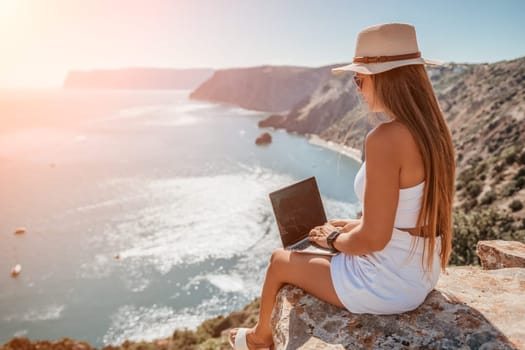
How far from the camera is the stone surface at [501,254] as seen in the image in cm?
368

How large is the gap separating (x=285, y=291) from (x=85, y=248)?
29.8 meters

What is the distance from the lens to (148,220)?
32.9m

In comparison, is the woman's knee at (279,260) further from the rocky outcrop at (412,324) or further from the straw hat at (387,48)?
the straw hat at (387,48)

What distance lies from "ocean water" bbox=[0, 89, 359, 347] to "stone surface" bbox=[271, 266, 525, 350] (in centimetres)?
305

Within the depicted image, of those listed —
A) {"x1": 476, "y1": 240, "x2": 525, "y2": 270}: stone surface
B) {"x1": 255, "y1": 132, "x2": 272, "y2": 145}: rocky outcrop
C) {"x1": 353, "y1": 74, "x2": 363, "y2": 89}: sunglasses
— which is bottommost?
{"x1": 255, "y1": 132, "x2": 272, "y2": 145}: rocky outcrop

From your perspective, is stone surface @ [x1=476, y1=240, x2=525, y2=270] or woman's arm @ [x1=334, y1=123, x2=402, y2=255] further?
stone surface @ [x1=476, y1=240, x2=525, y2=270]

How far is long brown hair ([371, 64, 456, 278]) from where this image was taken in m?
1.95

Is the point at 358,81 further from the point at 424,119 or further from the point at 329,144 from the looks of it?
the point at 329,144

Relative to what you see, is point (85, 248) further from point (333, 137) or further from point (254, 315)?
point (333, 137)

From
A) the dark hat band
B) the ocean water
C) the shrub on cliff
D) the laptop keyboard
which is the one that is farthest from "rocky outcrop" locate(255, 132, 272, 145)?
the dark hat band

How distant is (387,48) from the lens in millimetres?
2033

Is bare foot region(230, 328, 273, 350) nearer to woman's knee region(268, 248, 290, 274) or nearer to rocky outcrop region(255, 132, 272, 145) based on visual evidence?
woman's knee region(268, 248, 290, 274)

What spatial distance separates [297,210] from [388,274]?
0.97 metres

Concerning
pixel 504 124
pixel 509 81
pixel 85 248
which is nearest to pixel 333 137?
pixel 509 81
